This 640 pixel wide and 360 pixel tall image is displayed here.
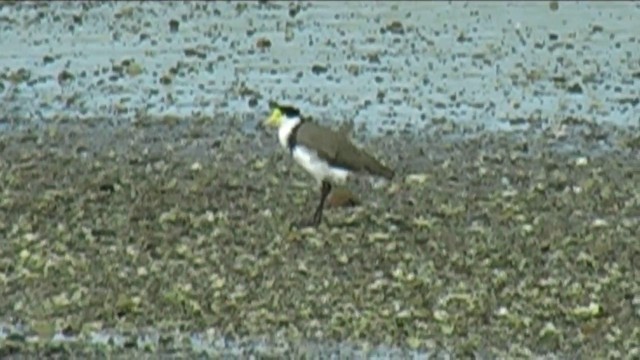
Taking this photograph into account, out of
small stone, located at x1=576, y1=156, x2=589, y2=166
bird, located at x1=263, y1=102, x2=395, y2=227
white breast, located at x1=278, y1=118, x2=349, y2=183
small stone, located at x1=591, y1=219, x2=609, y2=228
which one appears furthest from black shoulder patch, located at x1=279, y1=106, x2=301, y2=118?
small stone, located at x1=576, y1=156, x2=589, y2=166

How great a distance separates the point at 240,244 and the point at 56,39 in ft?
36.1

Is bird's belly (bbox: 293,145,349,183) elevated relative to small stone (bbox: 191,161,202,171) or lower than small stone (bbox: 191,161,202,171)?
elevated

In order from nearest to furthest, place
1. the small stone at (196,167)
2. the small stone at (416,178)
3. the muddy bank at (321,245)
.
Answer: the muddy bank at (321,245) → the small stone at (416,178) → the small stone at (196,167)

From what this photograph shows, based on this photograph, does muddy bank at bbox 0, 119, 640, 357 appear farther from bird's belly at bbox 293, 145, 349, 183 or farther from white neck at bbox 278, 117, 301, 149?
white neck at bbox 278, 117, 301, 149

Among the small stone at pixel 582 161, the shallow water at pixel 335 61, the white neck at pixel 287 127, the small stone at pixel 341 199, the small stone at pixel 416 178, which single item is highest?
the white neck at pixel 287 127

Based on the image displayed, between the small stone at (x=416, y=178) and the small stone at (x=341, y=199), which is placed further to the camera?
the small stone at (x=416, y=178)

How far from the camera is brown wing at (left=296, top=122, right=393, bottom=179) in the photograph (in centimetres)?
1572

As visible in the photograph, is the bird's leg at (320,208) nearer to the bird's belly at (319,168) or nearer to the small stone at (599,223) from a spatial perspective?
the bird's belly at (319,168)

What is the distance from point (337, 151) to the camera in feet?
51.6

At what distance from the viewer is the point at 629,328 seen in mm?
12789

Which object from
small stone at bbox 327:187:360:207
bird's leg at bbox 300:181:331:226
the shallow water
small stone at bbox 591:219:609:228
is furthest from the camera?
the shallow water

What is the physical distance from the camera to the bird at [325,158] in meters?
15.7

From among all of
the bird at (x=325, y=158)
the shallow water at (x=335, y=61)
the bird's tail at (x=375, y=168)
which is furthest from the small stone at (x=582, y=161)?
the bird's tail at (x=375, y=168)

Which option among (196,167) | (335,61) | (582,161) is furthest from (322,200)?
(335,61)
